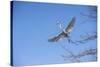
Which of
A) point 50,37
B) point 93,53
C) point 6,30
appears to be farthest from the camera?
point 93,53

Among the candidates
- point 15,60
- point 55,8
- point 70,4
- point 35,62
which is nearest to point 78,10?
point 70,4

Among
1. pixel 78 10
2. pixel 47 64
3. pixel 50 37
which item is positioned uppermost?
pixel 78 10

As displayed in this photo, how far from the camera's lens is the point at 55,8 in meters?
1.58

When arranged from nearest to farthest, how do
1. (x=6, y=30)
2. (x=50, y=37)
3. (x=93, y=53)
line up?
1. (x=6, y=30)
2. (x=50, y=37)
3. (x=93, y=53)

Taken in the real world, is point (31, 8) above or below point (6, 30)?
above

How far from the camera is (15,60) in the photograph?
1.46 metres

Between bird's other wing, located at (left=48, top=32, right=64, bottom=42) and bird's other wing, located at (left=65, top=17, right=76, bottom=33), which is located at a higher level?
bird's other wing, located at (left=65, top=17, right=76, bottom=33)

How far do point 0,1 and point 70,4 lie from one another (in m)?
0.65

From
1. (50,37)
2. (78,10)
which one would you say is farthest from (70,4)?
(50,37)

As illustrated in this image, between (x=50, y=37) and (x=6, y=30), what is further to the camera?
(x=50, y=37)

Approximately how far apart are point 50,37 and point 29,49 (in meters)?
0.22

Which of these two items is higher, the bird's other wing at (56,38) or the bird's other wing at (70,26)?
the bird's other wing at (70,26)

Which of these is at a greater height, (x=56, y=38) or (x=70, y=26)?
(x=70, y=26)

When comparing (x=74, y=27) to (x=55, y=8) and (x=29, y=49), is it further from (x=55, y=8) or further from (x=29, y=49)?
(x=29, y=49)
